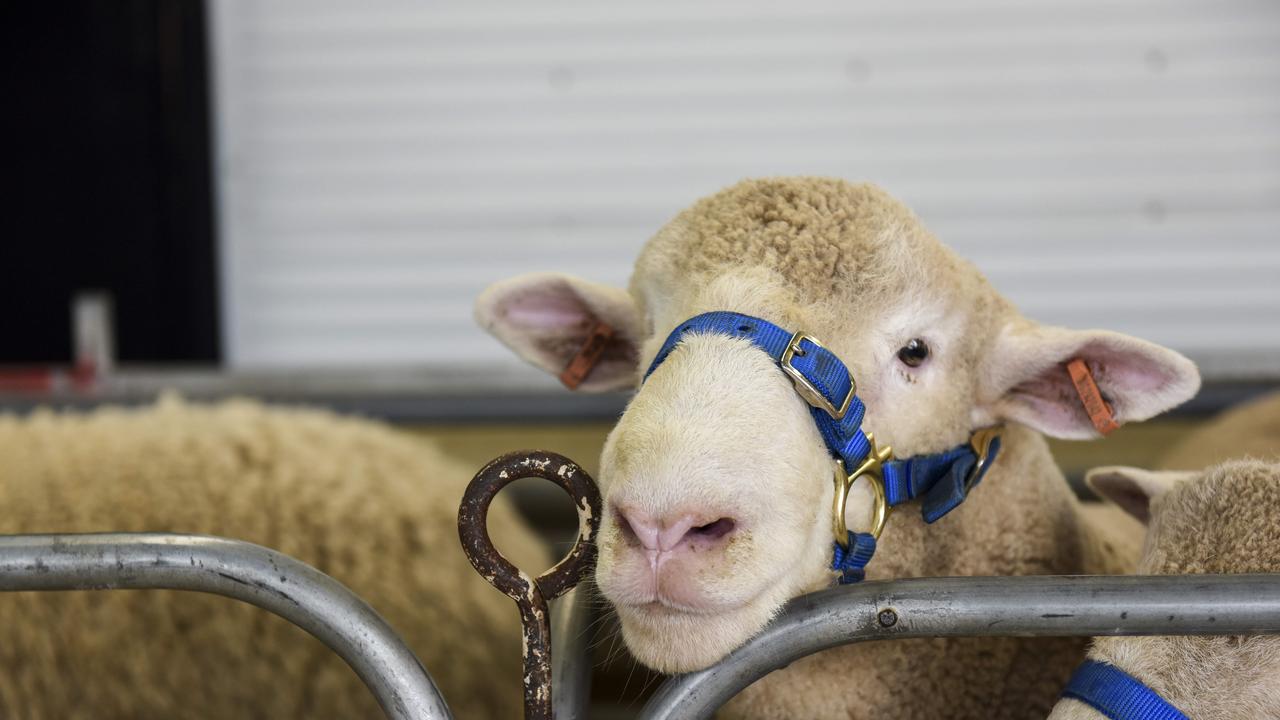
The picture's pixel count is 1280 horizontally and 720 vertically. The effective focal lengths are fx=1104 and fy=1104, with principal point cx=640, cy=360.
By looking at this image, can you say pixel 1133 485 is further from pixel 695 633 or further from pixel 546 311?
pixel 546 311

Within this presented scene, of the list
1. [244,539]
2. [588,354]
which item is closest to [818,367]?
[588,354]

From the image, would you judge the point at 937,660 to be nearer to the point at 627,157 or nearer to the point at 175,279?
the point at 627,157

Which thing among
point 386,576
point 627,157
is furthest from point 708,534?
point 627,157

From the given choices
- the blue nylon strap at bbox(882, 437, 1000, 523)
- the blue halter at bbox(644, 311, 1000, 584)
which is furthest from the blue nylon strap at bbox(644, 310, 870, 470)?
the blue nylon strap at bbox(882, 437, 1000, 523)

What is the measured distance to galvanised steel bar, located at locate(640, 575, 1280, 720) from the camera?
111cm

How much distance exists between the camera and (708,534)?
1.23m

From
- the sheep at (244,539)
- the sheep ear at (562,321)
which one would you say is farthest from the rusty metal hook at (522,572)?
the sheep at (244,539)

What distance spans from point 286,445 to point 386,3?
8.82ft

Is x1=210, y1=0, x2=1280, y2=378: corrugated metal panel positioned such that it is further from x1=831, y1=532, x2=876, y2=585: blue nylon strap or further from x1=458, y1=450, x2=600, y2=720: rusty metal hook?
x1=458, y1=450, x2=600, y2=720: rusty metal hook

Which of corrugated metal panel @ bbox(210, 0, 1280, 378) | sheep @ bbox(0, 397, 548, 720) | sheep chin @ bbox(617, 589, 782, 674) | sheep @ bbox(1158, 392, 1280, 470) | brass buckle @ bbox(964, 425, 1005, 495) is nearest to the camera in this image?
sheep chin @ bbox(617, 589, 782, 674)

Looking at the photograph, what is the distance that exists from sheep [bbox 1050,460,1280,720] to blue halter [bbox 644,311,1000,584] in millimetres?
271

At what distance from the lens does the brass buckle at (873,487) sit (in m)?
1.39

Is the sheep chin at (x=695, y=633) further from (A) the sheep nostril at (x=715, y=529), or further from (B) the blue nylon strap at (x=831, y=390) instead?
(B) the blue nylon strap at (x=831, y=390)

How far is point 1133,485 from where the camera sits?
170cm
